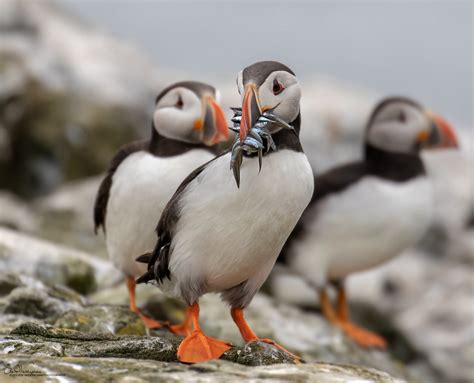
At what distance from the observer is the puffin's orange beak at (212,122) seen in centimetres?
574

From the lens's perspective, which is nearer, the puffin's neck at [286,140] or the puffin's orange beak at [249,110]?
the puffin's orange beak at [249,110]

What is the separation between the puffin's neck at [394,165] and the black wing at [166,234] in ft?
14.4

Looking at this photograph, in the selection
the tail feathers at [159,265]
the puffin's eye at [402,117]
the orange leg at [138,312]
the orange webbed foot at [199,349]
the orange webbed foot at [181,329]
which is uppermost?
the puffin's eye at [402,117]

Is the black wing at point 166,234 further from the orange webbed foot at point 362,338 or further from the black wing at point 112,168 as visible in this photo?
the orange webbed foot at point 362,338

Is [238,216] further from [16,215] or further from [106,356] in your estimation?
[16,215]

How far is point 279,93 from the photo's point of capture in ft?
13.7

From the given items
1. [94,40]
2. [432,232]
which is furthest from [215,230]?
[94,40]

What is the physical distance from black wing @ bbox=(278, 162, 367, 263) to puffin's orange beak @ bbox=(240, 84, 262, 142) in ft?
14.7

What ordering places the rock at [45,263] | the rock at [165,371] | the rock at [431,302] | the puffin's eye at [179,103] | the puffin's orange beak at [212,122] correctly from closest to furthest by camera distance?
the rock at [165,371] < the puffin's orange beak at [212,122] < the puffin's eye at [179,103] < the rock at [45,263] < the rock at [431,302]

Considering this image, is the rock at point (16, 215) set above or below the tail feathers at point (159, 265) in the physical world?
below

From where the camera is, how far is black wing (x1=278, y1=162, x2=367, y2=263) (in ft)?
28.1

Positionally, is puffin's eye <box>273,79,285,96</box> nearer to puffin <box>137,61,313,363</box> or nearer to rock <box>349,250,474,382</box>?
puffin <box>137,61,313,363</box>

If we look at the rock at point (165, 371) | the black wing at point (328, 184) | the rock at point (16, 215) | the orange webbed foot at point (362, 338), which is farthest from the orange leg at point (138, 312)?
the rock at point (16, 215)

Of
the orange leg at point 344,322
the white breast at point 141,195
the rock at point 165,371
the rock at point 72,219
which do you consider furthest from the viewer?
the rock at point 72,219
